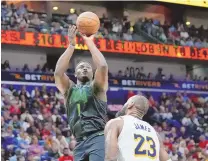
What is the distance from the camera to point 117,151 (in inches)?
172

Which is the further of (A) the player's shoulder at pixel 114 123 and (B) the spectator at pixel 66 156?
(B) the spectator at pixel 66 156

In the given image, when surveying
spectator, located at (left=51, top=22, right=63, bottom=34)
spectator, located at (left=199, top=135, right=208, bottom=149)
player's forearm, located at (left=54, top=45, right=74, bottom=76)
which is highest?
spectator, located at (left=51, top=22, right=63, bottom=34)

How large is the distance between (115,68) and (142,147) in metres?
20.9

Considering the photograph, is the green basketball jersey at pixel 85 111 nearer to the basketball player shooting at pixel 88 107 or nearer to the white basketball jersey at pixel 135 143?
the basketball player shooting at pixel 88 107

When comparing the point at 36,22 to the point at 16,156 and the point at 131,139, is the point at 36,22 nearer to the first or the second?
the point at 16,156

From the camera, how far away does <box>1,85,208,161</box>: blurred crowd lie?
590 inches

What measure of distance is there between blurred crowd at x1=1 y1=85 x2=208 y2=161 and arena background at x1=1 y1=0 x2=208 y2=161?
1.2 inches

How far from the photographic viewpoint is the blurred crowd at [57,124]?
15.0 metres

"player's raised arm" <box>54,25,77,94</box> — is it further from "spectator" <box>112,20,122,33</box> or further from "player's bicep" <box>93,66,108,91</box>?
"spectator" <box>112,20,122,33</box>

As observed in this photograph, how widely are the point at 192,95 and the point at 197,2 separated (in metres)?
6.96

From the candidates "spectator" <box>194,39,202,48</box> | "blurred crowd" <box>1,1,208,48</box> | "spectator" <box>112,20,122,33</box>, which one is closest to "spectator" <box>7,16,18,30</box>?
"blurred crowd" <box>1,1,208,48</box>

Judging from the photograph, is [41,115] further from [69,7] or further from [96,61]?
[96,61]

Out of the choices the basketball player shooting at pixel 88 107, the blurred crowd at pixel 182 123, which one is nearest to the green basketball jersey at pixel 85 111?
the basketball player shooting at pixel 88 107

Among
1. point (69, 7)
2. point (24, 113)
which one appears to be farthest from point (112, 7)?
point (24, 113)
